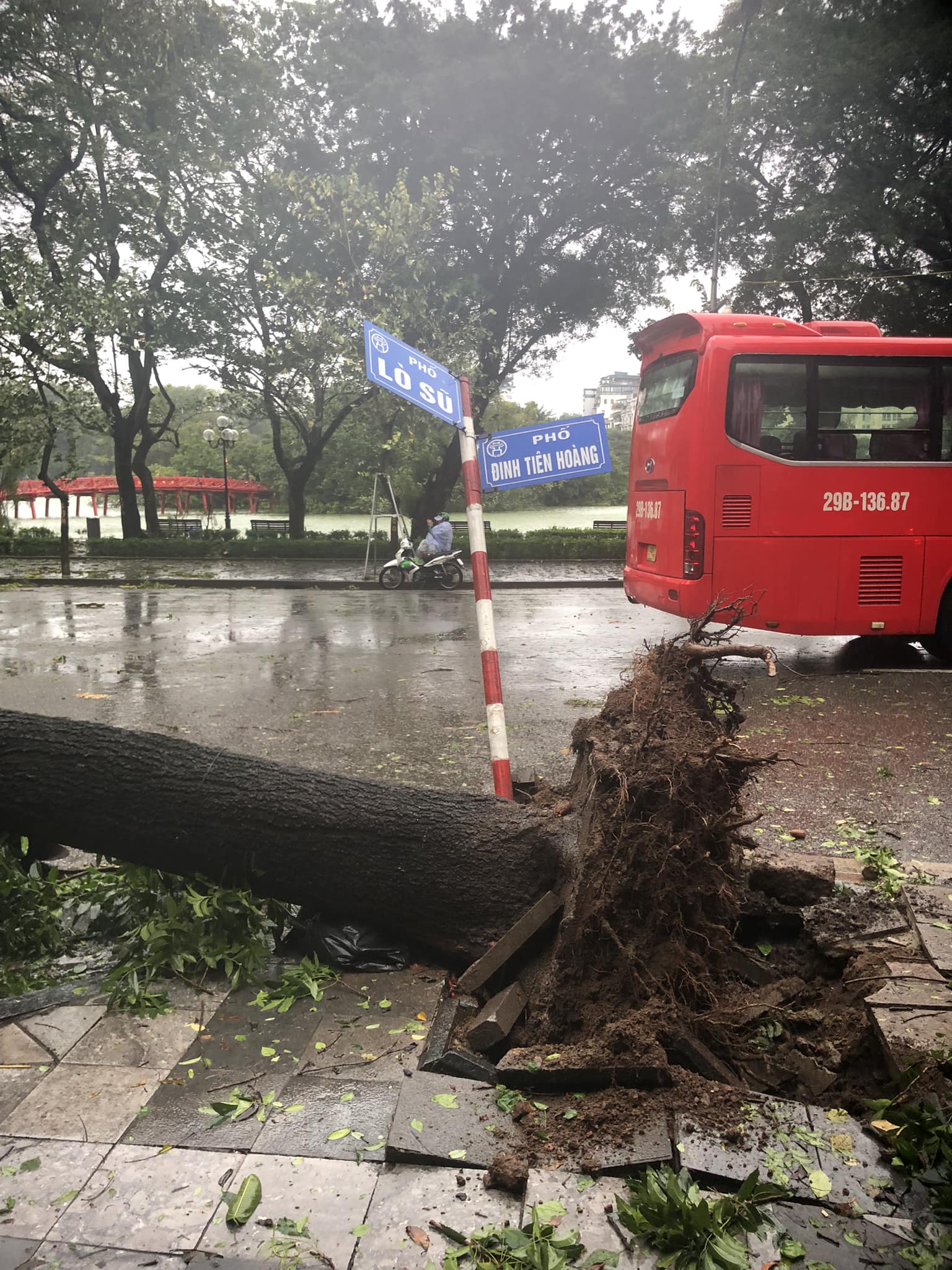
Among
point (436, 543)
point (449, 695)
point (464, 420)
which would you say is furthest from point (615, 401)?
point (464, 420)

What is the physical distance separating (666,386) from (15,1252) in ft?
30.8

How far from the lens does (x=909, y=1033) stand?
2770 millimetres

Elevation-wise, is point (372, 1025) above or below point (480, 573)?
below

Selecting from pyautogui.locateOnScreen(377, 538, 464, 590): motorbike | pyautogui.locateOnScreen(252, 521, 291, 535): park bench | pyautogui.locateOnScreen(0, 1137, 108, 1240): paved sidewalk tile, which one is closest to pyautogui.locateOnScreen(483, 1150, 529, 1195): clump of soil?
pyautogui.locateOnScreen(0, 1137, 108, 1240): paved sidewalk tile

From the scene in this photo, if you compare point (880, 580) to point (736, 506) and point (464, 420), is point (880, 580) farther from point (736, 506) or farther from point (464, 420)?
point (464, 420)

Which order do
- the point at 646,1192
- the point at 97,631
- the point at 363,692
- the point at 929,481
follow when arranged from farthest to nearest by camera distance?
the point at 97,631 < the point at 929,481 < the point at 363,692 < the point at 646,1192

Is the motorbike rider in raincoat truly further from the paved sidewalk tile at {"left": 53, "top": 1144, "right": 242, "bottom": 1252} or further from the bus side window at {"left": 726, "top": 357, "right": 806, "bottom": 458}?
the paved sidewalk tile at {"left": 53, "top": 1144, "right": 242, "bottom": 1252}

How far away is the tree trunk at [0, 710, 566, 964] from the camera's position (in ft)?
11.6

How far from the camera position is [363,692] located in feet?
28.1

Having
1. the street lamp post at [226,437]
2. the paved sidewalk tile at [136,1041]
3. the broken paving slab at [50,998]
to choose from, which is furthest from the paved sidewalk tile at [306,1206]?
the street lamp post at [226,437]

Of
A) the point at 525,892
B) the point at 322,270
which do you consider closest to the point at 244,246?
the point at 322,270

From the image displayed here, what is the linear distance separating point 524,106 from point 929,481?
771 inches

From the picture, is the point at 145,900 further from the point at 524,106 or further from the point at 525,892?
the point at 524,106

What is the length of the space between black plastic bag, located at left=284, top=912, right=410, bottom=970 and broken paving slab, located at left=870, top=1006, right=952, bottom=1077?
5.58 feet
